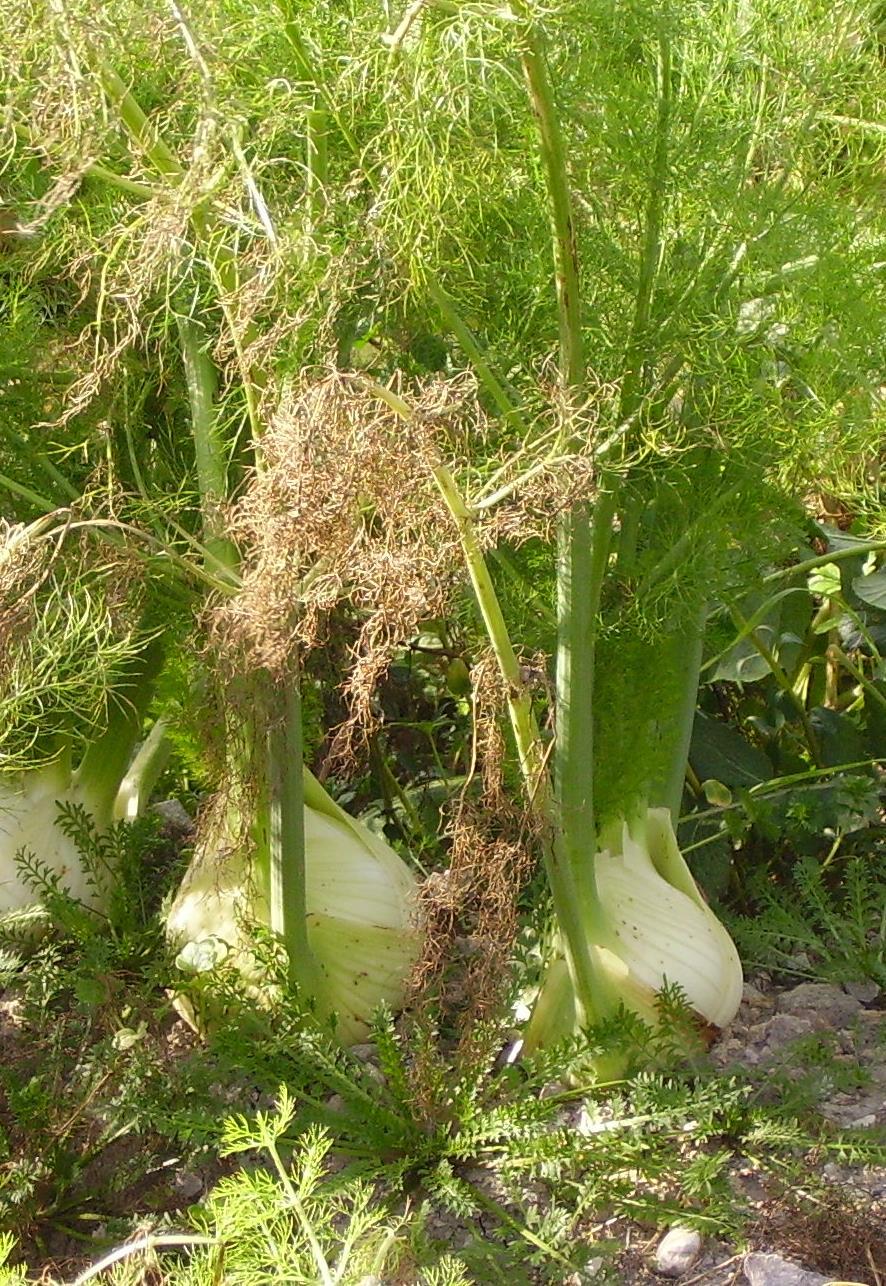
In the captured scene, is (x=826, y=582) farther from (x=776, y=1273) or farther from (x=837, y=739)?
(x=776, y=1273)

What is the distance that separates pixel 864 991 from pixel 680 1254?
0.46 metres

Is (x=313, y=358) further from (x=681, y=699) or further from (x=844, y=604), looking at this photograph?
(x=844, y=604)

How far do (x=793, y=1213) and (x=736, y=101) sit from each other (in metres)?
0.90

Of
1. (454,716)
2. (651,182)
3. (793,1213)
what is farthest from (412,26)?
(454,716)

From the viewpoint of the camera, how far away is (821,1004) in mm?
1447

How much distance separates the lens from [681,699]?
138cm

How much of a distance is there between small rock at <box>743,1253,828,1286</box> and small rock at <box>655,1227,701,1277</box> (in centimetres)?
4

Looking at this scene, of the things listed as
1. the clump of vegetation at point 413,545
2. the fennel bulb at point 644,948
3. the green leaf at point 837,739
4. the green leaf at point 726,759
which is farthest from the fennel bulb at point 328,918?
the green leaf at point 837,739

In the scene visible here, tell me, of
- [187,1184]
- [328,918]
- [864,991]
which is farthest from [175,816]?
[864,991]

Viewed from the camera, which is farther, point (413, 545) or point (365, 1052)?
point (365, 1052)

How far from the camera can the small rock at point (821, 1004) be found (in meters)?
1.43

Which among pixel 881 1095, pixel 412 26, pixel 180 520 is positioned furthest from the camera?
pixel 180 520

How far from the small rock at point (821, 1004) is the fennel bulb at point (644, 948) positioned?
0.37ft

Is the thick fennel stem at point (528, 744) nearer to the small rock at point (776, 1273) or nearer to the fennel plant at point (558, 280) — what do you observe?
the fennel plant at point (558, 280)
